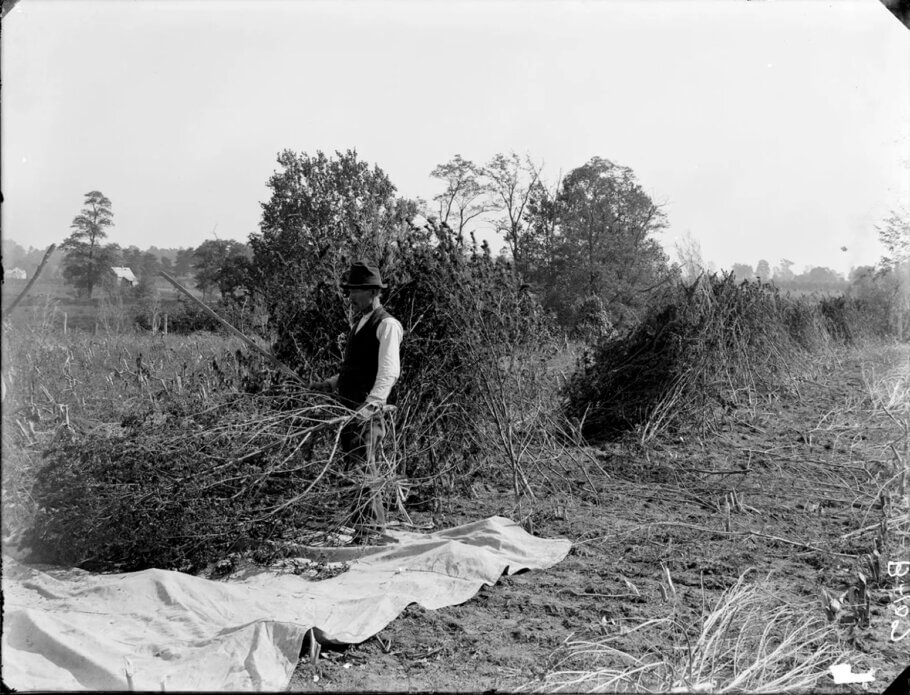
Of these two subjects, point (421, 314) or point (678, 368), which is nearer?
point (421, 314)

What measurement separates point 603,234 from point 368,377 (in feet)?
75.8

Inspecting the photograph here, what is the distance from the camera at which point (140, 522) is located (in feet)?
12.6

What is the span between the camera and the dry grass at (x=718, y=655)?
275cm

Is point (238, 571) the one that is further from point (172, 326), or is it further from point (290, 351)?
point (172, 326)

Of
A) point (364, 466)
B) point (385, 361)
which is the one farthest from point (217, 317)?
point (364, 466)

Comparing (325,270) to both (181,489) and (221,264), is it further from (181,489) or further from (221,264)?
(221,264)

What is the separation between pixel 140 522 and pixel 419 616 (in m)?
1.56

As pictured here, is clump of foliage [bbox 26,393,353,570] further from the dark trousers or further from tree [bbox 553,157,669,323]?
tree [bbox 553,157,669,323]

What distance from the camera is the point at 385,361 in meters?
4.59

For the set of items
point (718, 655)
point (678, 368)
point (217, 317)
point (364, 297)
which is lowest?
point (718, 655)

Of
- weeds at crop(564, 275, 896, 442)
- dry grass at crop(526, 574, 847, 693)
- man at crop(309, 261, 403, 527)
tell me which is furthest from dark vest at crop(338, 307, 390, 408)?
weeds at crop(564, 275, 896, 442)

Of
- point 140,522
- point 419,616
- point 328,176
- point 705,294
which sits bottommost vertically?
point 419,616

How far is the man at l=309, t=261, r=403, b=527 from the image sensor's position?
181 inches

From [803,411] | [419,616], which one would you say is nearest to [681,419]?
[803,411]
